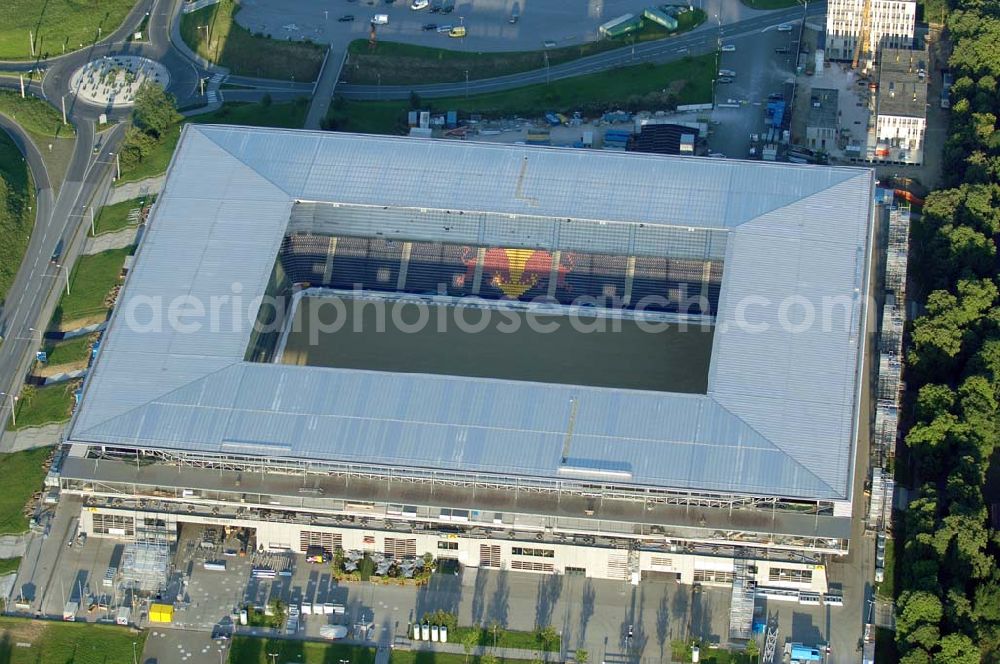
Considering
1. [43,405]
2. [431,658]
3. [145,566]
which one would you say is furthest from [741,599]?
[43,405]

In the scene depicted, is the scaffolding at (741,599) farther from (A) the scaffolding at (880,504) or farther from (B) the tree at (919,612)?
(A) the scaffolding at (880,504)

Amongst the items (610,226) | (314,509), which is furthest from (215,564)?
(610,226)

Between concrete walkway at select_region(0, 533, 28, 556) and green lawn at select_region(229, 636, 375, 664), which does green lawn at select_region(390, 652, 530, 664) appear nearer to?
green lawn at select_region(229, 636, 375, 664)

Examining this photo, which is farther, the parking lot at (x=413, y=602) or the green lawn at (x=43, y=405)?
the green lawn at (x=43, y=405)

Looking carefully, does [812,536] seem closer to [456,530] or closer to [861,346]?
[861,346]

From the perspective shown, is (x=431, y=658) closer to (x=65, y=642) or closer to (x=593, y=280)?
(x=65, y=642)

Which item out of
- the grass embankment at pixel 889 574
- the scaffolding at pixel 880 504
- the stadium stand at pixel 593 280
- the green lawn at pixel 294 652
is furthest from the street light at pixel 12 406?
the grass embankment at pixel 889 574
